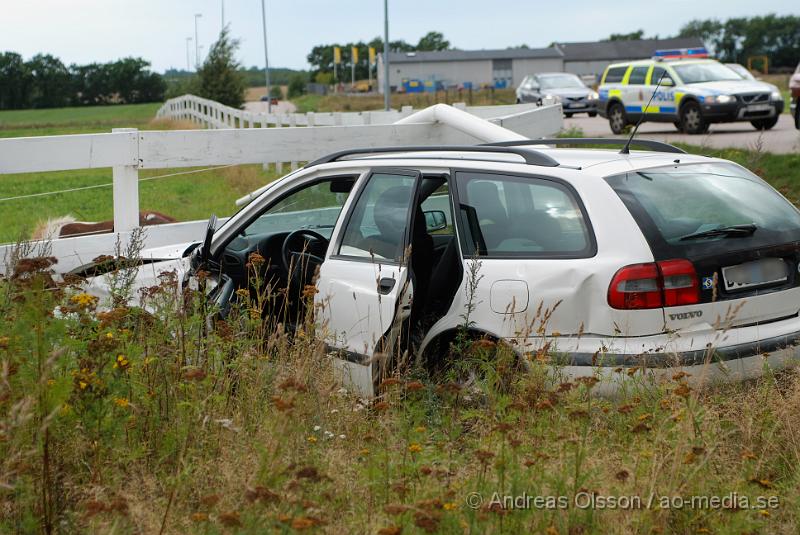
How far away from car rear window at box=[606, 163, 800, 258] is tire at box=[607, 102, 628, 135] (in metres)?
22.0

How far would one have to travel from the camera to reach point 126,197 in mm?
8945

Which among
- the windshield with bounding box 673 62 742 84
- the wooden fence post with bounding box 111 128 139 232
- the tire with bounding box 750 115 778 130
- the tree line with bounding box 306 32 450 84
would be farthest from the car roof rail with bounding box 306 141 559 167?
the tree line with bounding box 306 32 450 84

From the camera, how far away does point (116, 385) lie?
13.2ft

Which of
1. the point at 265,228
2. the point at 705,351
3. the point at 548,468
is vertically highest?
the point at 265,228

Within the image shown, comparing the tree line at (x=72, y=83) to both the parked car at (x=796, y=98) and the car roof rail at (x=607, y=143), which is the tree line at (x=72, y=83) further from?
the car roof rail at (x=607, y=143)

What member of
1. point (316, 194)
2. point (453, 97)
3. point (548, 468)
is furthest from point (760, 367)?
point (453, 97)

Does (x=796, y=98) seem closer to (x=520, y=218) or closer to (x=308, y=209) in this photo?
(x=308, y=209)

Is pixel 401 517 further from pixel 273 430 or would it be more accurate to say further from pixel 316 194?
pixel 316 194

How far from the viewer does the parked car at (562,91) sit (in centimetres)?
3884

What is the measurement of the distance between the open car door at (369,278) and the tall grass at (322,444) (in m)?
0.36

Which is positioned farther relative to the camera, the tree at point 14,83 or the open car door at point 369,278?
the tree at point 14,83

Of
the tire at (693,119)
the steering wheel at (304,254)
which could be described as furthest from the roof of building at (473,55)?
the steering wheel at (304,254)

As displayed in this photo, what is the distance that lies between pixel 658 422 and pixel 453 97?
68183mm

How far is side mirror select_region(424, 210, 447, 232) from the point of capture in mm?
6121
